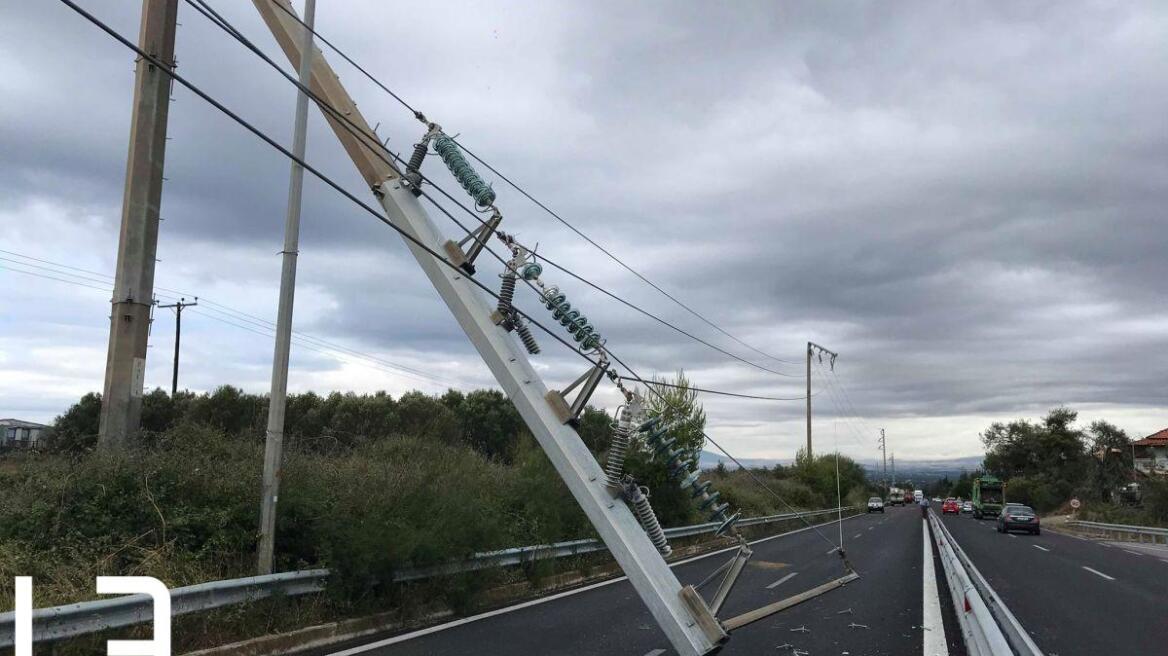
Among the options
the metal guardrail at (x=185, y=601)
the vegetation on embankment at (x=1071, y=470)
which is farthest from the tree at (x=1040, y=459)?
the metal guardrail at (x=185, y=601)

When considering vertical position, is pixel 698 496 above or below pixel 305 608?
above

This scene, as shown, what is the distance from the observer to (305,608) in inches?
396

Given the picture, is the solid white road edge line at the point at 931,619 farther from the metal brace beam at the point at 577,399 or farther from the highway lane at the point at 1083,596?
the metal brace beam at the point at 577,399

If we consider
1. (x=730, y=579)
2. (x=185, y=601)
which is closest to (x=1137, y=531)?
(x=730, y=579)

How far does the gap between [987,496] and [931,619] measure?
64595 mm

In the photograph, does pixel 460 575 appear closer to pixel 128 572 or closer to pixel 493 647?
pixel 493 647

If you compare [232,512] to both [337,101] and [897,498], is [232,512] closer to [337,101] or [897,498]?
[337,101]

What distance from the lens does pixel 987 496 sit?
226 feet

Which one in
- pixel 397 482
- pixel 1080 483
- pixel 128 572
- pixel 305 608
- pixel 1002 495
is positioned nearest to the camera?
pixel 128 572

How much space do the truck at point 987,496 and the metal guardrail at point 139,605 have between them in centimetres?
6709

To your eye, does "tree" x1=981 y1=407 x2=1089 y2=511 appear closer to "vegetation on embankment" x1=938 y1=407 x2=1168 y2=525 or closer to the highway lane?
"vegetation on embankment" x1=938 y1=407 x2=1168 y2=525

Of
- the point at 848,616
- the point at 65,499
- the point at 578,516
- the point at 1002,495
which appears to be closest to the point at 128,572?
the point at 65,499

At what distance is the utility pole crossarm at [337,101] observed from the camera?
10.1 metres

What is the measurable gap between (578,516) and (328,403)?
37.3 m
